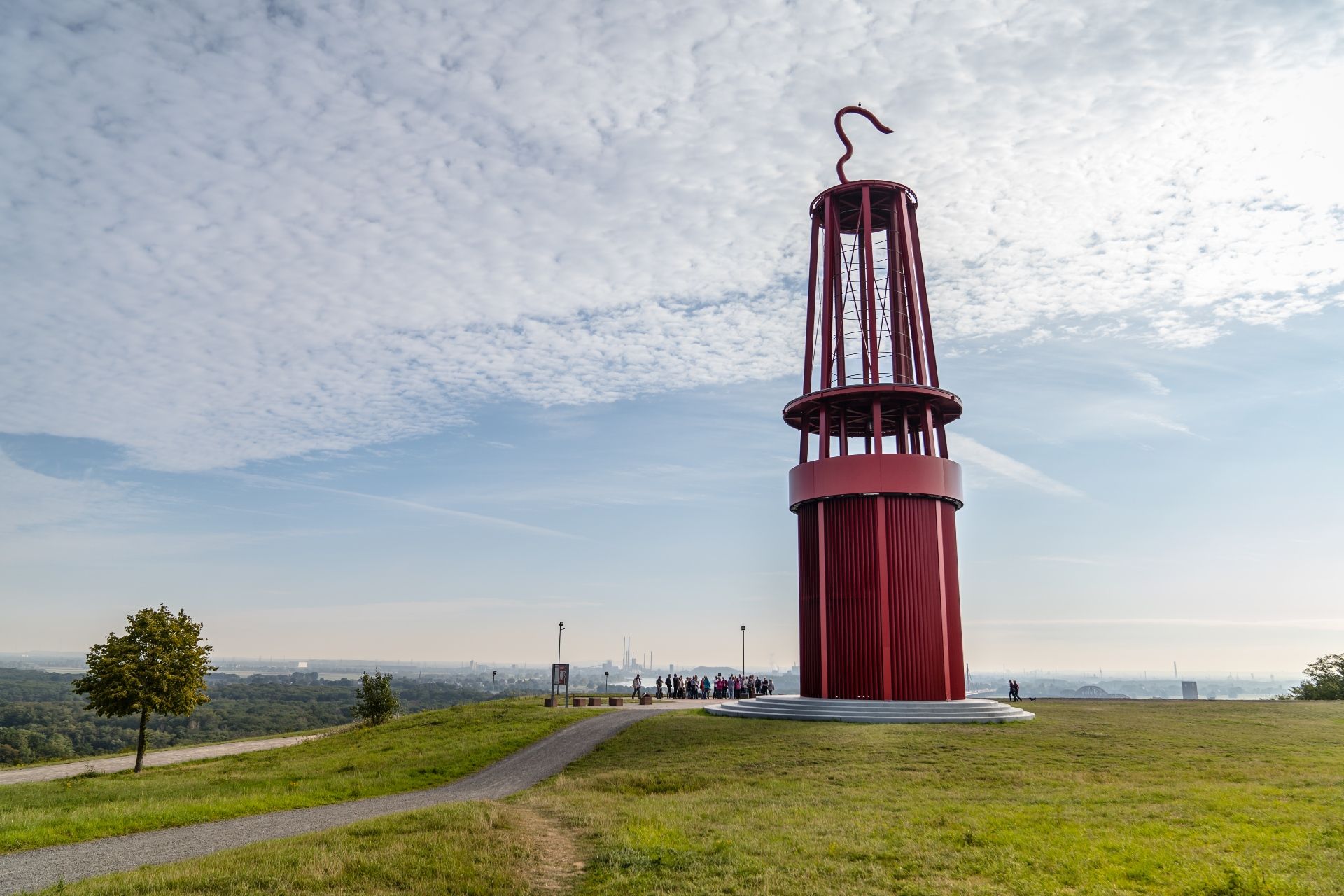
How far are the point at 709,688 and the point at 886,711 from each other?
18703 mm

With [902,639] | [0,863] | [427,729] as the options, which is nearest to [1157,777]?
[902,639]

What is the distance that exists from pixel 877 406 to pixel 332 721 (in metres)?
81.3

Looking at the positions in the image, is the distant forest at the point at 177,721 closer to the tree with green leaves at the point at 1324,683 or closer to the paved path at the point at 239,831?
the paved path at the point at 239,831

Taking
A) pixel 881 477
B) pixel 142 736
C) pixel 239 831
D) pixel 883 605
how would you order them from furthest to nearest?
1. pixel 881 477
2. pixel 883 605
3. pixel 142 736
4. pixel 239 831

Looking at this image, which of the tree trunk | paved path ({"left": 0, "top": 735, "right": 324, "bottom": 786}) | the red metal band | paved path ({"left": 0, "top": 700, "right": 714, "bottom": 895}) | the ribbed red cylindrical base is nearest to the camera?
paved path ({"left": 0, "top": 700, "right": 714, "bottom": 895})

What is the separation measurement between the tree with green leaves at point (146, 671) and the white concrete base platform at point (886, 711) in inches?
711

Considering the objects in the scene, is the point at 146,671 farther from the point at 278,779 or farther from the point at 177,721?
the point at 177,721

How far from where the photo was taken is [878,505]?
30.2 meters

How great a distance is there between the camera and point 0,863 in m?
11.7

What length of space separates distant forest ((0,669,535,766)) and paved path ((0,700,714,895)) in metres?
18.1

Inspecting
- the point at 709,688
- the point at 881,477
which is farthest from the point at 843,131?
the point at 709,688

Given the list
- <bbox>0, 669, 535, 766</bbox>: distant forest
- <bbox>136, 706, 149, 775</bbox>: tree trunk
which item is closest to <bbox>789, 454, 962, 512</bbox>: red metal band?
<bbox>136, 706, 149, 775</bbox>: tree trunk

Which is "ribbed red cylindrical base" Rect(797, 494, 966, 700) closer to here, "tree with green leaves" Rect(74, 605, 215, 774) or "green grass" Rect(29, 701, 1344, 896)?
"green grass" Rect(29, 701, 1344, 896)

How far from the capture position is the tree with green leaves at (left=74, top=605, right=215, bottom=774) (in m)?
27.6
